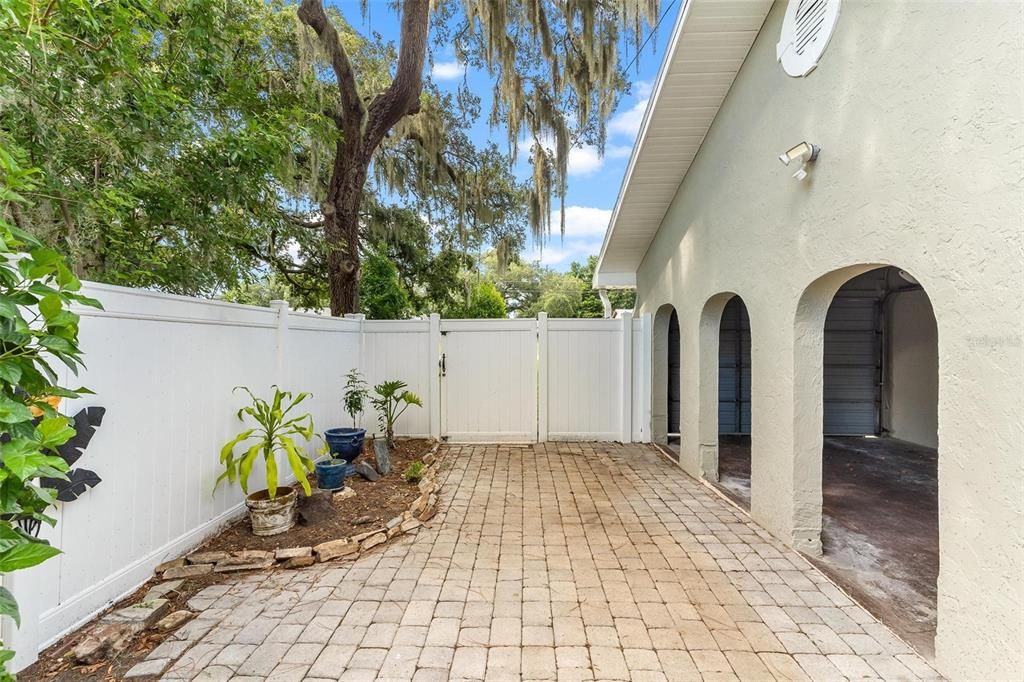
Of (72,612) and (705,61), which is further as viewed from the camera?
(705,61)

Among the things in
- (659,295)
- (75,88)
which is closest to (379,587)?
(75,88)

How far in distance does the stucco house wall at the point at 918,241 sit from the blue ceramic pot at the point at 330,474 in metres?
3.68

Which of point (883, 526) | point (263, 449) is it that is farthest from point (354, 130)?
point (883, 526)

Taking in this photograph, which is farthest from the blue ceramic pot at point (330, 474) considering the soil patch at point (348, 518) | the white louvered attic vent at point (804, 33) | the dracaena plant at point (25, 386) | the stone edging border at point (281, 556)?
the white louvered attic vent at point (804, 33)

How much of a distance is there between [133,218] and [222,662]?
10.8 feet

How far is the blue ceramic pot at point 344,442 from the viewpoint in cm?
475

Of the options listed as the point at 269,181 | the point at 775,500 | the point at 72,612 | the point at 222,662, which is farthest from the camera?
the point at 269,181

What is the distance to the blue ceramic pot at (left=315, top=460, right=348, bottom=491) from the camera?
4116 millimetres

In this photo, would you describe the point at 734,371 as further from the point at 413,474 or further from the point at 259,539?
the point at 259,539

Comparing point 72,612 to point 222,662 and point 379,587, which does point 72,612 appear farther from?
point 379,587

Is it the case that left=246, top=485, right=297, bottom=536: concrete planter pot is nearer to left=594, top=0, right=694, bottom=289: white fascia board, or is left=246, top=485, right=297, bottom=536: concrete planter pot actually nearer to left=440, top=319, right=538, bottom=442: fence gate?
left=440, top=319, right=538, bottom=442: fence gate

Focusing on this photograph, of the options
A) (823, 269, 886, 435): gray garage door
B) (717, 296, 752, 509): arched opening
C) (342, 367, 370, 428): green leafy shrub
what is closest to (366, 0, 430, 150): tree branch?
(342, 367, 370, 428): green leafy shrub

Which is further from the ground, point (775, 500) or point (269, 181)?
point (269, 181)

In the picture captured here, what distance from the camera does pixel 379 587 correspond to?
2666 mm
